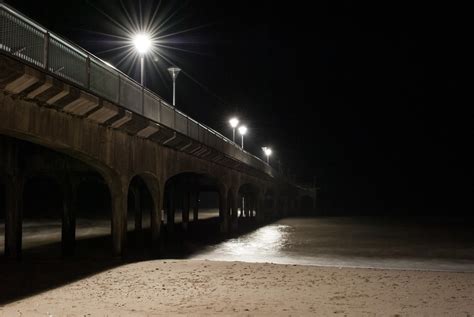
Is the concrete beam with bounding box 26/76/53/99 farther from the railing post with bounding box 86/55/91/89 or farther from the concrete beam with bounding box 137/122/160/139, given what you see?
the concrete beam with bounding box 137/122/160/139

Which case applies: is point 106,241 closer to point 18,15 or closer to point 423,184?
point 18,15

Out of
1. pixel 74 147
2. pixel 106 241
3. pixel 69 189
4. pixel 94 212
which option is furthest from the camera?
pixel 94 212

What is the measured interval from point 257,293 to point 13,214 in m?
11.9

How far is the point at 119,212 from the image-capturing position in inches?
764

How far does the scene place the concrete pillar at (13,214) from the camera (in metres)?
19.6

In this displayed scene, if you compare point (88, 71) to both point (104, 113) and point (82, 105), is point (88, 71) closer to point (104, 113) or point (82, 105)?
point (82, 105)

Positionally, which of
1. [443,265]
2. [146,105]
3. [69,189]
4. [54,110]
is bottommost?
[443,265]

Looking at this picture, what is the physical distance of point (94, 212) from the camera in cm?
6256

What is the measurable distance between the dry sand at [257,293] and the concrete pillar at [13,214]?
18.5ft

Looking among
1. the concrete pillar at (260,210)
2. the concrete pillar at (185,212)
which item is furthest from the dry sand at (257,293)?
the concrete pillar at (260,210)

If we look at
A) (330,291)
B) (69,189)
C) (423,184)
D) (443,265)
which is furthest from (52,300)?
(423,184)

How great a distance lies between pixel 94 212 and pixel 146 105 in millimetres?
45464

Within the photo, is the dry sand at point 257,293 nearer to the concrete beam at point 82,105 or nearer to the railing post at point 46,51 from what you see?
the concrete beam at point 82,105

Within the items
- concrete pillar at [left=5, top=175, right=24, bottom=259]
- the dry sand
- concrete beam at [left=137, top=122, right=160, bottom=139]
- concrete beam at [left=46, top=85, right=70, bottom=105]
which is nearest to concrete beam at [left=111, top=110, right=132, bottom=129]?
concrete beam at [left=137, top=122, right=160, bottom=139]
